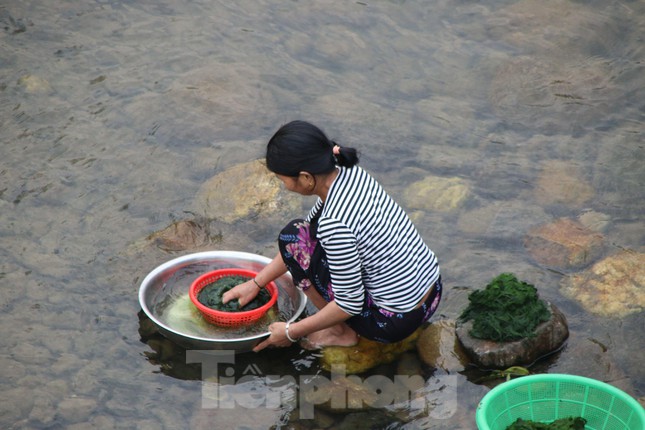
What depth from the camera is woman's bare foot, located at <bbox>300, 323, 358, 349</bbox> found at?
430cm

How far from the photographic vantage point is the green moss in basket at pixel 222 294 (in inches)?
170

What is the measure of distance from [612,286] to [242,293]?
220cm

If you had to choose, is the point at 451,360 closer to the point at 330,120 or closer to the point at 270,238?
the point at 270,238

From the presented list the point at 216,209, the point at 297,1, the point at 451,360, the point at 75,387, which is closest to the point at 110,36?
the point at 297,1

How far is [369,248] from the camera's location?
380cm

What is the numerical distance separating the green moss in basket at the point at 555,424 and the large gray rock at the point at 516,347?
60 centimetres

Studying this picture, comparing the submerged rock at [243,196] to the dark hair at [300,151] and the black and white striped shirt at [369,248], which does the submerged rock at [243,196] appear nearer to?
the black and white striped shirt at [369,248]

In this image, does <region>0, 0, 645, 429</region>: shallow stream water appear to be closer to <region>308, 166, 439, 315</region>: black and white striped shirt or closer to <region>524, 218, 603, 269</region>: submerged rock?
<region>524, 218, 603, 269</region>: submerged rock

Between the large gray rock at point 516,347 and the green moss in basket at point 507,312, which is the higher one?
the green moss in basket at point 507,312

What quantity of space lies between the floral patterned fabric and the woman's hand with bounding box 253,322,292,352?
0.97ft

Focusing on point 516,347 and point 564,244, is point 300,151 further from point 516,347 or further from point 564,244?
point 564,244

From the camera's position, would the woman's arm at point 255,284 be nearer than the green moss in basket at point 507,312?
No

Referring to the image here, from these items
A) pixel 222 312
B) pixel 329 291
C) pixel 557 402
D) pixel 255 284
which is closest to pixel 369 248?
pixel 329 291

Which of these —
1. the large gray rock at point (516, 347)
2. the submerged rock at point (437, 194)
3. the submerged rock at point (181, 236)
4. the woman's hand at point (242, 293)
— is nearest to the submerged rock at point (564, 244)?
the submerged rock at point (437, 194)
